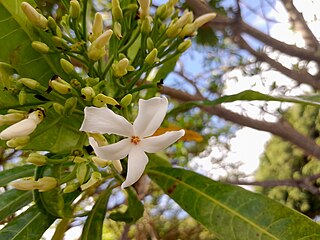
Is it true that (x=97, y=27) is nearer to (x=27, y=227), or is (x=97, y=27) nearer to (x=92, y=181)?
(x=92, y=181)

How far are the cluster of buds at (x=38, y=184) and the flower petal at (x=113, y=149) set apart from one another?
0.13m

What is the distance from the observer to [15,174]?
1117mm

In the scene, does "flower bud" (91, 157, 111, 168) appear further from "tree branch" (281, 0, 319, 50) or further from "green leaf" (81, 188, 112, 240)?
"tree branch" (281, 0, 319, 50)

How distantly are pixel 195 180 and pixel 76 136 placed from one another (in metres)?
0.26

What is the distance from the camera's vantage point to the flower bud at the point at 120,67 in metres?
0.81

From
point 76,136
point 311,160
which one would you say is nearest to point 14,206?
point 76,136

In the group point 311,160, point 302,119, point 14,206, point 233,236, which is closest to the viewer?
point 233,236

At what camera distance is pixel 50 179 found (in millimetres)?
814

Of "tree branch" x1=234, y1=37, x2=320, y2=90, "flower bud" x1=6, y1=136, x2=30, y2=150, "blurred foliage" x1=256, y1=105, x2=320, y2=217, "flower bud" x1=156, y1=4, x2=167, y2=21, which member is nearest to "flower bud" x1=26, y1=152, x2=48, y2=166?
"flower bud" x1=6, y1=136, x2=30, y2=150

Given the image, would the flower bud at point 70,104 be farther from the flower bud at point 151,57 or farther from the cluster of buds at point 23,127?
the flower bud at point 151,57

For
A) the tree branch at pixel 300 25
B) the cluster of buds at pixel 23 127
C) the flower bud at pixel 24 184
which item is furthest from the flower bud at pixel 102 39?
the tree branch at pixel 300 25

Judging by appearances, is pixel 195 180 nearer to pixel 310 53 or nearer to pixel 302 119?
pixel 310 53

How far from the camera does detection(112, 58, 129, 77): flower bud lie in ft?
2.65

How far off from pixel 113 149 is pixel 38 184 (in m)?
0.16
